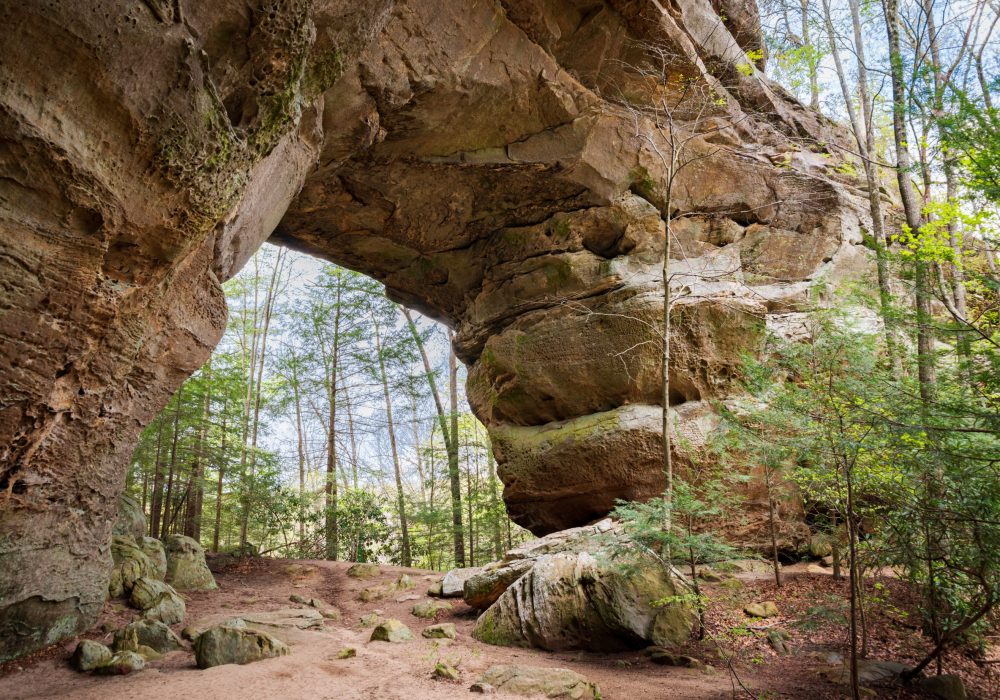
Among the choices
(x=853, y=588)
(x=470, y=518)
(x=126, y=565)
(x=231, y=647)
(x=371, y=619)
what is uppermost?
(x=470, y=518)

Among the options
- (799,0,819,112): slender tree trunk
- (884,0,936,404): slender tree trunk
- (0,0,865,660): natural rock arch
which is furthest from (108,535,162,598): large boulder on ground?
(799,0,819,112): slender tree trunk

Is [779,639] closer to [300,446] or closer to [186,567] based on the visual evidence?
[186,567]

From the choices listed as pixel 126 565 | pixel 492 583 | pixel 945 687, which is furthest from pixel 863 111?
pixel 126 565

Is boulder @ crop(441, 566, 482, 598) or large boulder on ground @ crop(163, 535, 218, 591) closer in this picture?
large boulder on ground @ crop(163, 535, 218, 591)

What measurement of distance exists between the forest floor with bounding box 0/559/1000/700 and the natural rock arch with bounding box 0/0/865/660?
4.13 feet

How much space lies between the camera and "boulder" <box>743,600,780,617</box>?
7258 mm

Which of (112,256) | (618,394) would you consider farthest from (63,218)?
(618,394)

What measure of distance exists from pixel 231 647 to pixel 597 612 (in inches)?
154

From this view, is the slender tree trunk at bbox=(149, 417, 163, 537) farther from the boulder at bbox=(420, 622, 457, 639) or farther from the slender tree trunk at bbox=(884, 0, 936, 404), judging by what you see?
the slender tree trunk at bbox=(884, 0, 936, 404)

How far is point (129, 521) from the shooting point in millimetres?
8625

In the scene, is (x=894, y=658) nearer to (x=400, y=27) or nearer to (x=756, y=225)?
(x=756, y=225)

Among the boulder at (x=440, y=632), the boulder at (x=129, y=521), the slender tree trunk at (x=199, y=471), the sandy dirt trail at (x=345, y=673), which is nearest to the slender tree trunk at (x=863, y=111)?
the sandy dirt trail at (x=345, y=673)

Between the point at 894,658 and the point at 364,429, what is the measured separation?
1230cm

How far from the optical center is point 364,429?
1516 cm
